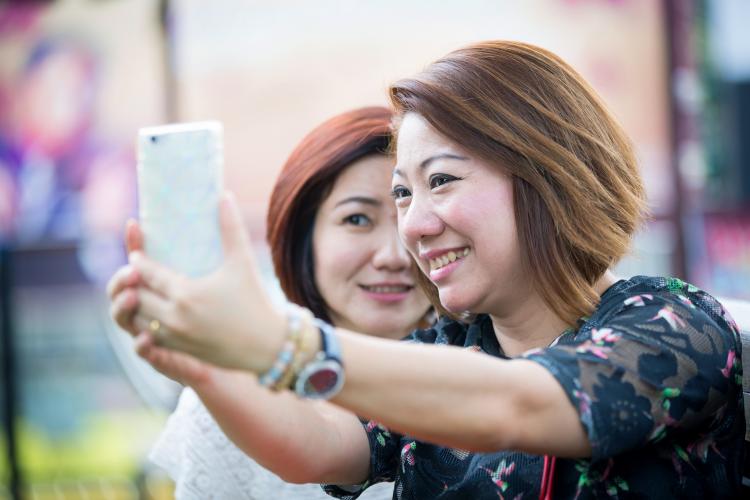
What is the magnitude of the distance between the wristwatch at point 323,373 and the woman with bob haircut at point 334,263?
3.50 feet

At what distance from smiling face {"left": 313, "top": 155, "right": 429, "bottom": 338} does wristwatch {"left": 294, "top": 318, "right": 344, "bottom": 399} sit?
3.51 ft

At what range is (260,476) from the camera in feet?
6.79

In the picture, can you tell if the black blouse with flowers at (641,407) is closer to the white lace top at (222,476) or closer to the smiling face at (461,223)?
the smiling face at (461,223)

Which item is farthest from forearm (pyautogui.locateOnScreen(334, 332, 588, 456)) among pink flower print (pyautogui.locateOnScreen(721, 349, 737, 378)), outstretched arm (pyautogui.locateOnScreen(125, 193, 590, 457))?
pink flower print (pyautogui.locateOnScreen(721, 349, 737, 378))

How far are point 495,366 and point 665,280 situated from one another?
0.42 metres

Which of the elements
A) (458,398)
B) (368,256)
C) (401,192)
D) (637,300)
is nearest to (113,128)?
(368,256)

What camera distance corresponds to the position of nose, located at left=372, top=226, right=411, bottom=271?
2105 mm

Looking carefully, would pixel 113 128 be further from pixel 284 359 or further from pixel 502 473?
pixel 284 359

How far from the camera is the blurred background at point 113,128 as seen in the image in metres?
3.70

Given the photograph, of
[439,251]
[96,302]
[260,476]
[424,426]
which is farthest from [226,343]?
[96,302]

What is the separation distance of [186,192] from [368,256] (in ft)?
3.78

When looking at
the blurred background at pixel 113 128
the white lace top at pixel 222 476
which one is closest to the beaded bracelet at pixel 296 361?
the white lace top at pixel 222 476

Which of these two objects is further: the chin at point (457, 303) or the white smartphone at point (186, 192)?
the chin at point (457, 303)

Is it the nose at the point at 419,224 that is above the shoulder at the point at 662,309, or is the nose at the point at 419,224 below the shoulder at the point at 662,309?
→ above
